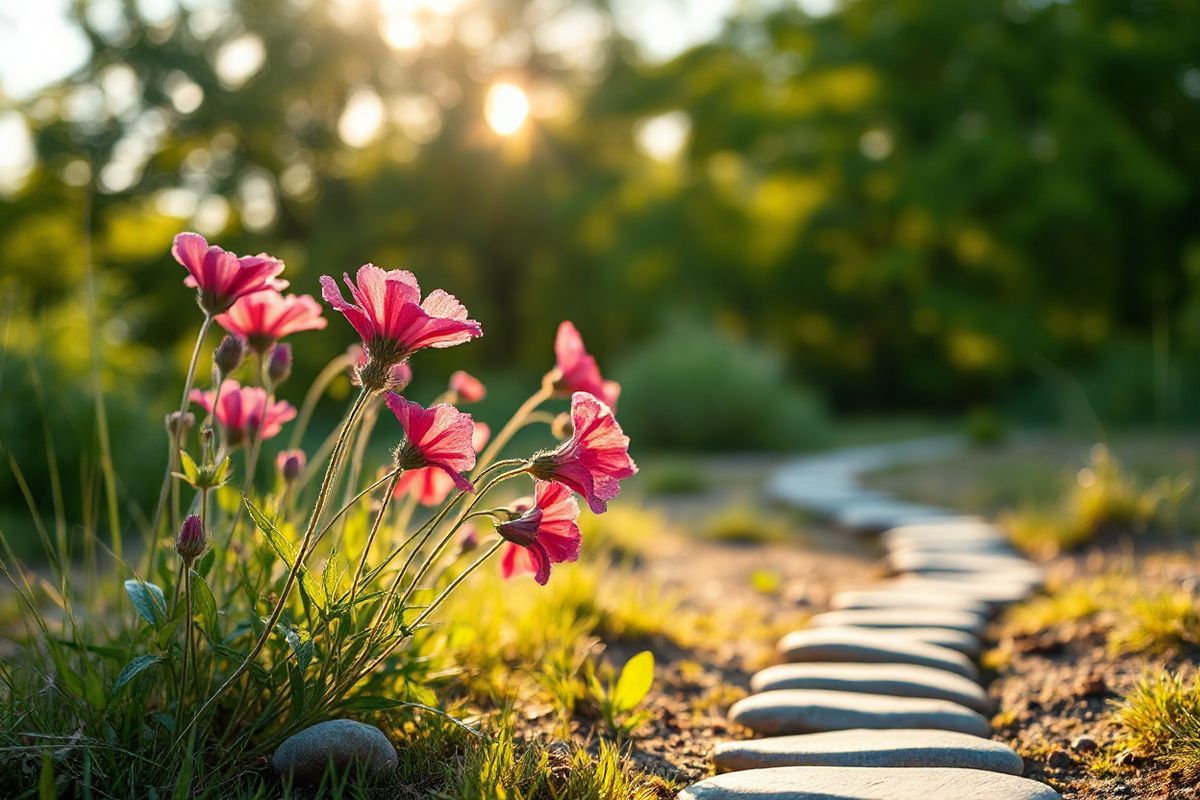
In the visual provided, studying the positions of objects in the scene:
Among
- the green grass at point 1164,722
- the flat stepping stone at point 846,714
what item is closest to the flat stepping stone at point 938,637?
the flat stepping stone at point 846,714

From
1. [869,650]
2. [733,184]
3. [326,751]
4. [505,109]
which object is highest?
[505,109]

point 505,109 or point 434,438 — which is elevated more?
point 505,109

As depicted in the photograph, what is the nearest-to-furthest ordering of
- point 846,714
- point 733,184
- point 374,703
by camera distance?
point 374,703, point 846,714, point 733,184

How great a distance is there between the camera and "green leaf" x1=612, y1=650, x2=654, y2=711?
202 centimetres

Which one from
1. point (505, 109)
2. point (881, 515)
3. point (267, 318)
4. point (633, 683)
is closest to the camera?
point (267, 318)

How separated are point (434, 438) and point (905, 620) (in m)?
1.92

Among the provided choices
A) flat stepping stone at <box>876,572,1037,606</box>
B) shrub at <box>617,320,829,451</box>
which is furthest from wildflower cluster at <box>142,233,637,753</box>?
shrub at <box>617,320,829,451</box>

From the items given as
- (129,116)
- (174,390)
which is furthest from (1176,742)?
(129,116)

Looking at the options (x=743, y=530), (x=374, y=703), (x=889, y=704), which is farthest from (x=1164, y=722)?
(x=743, y=530)

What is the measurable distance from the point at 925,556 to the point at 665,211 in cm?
1293

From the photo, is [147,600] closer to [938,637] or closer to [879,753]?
[879,753]

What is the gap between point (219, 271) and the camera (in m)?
1.55

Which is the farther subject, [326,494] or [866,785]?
[866,785]

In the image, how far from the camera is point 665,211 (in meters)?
16.4
